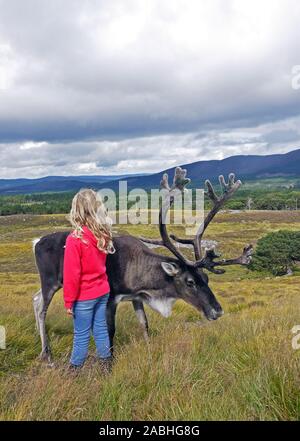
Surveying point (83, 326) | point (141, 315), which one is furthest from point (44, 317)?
point (83, 326)

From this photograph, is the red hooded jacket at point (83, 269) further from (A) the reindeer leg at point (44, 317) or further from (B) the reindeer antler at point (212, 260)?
(B) the reindeer antler at point (212, 260)

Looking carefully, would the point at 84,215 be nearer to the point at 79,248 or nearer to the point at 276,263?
the point at 79,248

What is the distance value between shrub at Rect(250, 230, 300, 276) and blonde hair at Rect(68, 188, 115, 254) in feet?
237

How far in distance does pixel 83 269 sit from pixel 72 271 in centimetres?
17

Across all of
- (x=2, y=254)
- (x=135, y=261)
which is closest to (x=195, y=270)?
(x=135, y=261)

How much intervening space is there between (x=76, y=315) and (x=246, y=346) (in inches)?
81.1

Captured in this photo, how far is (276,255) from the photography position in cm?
7562

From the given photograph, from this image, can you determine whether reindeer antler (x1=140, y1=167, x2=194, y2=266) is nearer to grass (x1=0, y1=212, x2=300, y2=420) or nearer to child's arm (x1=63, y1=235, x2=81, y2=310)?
grass (x1=0, y1=212, x2=300, y2=420)

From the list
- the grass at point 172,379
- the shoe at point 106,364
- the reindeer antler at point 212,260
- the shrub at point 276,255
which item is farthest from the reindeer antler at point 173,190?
the shrub at point 276,255

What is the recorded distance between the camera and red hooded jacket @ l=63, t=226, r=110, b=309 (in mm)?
5430

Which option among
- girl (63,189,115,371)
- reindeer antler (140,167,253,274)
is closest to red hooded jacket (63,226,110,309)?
girl (63,189,115,371)

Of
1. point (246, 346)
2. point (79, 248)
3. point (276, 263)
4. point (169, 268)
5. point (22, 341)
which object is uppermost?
point (79, 248)

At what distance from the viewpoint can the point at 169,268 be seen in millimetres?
7324
